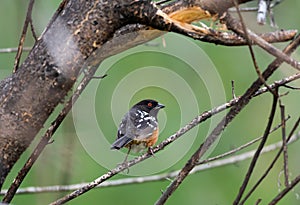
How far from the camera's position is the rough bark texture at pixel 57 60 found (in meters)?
1.33

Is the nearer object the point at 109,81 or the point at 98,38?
the point at 98,38

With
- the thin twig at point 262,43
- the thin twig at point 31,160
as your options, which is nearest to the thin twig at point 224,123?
the thin twig at point 262,43

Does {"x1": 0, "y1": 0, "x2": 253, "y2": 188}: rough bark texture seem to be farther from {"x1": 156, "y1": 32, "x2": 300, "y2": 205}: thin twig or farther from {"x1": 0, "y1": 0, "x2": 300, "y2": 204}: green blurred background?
{"x1": 0, "y1": 0, "x2": 300, "y2": 204}: green blurred background

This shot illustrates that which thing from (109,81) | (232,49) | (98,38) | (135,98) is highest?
(232,49)

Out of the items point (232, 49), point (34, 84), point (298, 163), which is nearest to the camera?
point (34, 84)

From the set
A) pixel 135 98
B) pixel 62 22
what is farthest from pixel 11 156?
pixel 135 98

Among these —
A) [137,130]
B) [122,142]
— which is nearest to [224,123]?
[122,142]

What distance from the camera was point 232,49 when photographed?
481 centimetres

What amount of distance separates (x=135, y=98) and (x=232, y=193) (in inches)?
44.2

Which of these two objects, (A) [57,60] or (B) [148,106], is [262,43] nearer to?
(A) [57,60]

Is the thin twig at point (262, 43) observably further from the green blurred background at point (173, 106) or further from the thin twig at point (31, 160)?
the green blurred background at point (173, 106)

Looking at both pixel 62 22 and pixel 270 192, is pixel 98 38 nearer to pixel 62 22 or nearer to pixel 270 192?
pixel 62 22

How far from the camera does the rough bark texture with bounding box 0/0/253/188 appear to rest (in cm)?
133

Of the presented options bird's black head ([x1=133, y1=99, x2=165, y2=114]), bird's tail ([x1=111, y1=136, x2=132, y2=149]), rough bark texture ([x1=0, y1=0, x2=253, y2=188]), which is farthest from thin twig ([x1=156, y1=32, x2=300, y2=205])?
bird's black head ([x1=133, y1=99, x2=165, y2=114])
